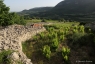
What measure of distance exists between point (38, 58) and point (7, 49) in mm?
2812

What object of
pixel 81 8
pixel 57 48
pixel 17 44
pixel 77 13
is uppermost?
pixel 17 44

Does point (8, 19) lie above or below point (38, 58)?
above

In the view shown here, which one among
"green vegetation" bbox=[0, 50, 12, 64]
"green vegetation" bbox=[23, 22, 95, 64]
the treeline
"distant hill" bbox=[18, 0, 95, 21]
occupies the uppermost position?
the treeline

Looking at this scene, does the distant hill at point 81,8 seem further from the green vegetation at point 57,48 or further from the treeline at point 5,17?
the green vegetation at point 57,48

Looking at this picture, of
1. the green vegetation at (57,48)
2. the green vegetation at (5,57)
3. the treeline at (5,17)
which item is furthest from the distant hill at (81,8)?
the green vegetation at (5,57)

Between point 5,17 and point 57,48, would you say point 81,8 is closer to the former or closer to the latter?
point 5,17

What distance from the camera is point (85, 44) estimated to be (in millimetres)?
12078

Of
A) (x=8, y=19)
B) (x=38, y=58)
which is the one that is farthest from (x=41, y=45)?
(x=8, y=19)

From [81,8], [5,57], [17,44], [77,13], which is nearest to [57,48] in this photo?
[17,44]

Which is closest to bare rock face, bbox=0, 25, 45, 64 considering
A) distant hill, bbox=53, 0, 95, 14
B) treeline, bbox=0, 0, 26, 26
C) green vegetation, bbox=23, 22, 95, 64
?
green vegetation, bbox=23, 22, 95, 64

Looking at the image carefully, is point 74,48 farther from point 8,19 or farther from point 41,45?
point 8,19

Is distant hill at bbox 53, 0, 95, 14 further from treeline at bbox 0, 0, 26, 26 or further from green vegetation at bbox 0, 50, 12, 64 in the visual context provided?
green vegetation at bbox 0, 50, 12, 64

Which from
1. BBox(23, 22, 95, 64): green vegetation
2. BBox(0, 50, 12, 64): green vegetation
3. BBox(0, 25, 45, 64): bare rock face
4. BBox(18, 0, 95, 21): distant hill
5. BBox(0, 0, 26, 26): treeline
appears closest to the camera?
BBox(0, 50, 12, 64): green vegetation

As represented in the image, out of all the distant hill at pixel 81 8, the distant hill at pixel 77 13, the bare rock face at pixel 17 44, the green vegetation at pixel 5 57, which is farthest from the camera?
the distant hill at pixel 81 8
